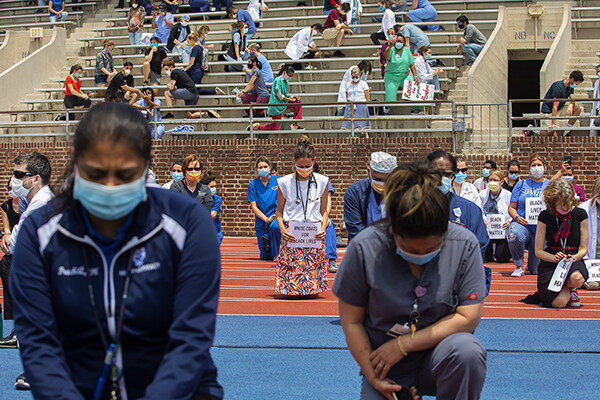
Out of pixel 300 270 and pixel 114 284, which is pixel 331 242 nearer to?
pixel 300 270

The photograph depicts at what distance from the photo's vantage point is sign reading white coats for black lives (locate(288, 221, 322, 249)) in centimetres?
1077

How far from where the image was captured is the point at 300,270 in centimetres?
1120

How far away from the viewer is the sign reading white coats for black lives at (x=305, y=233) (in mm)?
10766

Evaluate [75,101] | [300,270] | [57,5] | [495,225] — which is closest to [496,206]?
[495,225]

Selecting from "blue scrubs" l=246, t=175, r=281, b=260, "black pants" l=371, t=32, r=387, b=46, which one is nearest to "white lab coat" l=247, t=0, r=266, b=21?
"black pants" l=371, t=32, r=387, b=46

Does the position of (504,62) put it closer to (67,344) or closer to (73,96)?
(73,96)

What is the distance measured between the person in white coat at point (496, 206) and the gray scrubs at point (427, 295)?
11116 millimetres

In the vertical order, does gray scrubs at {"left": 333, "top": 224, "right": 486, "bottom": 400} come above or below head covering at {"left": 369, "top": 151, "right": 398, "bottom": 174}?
below

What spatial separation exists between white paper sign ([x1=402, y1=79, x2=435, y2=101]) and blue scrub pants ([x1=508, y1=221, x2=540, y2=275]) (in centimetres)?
657

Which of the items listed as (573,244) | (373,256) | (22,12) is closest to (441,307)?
(373,256)

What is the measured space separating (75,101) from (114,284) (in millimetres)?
21371

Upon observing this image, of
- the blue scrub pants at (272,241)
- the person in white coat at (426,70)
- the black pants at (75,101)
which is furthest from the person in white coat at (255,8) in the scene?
the blue scrub pants at (272,241)

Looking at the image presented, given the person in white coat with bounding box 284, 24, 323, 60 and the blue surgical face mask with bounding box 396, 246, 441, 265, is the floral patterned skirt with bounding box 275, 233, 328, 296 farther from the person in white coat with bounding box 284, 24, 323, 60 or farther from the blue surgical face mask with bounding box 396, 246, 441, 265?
the person in white coat with bounding box 284, 24, 323, 60

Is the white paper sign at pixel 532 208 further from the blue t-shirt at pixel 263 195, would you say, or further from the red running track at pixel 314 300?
the blue t-shirt at pixel 263 195
